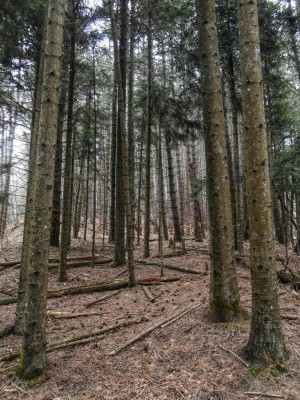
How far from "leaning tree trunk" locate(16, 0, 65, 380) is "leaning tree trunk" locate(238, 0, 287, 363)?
2.29 meters

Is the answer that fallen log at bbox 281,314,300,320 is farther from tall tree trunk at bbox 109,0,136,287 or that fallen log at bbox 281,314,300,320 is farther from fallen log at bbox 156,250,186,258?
fallen log at bbox 156,250,186,258

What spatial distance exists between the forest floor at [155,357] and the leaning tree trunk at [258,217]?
0.92 feet

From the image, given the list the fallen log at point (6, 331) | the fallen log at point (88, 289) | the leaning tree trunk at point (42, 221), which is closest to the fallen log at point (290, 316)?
the leaning tree trunk at point (42, 221)

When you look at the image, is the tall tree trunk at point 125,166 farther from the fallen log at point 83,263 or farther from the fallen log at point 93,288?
the fallen log at point 83,263

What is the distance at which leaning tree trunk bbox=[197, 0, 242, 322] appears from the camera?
444 centimetres

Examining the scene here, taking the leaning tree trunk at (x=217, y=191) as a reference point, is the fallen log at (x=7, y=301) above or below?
below

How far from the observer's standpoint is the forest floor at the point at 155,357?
3.14m

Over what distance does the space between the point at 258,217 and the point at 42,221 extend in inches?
98.7

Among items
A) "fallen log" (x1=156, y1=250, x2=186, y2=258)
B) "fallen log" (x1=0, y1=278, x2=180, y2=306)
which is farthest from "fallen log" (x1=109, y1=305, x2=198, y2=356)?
"fallen log" (x1=156, y1=250, x2=186, y2=258)

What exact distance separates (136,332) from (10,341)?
1.94 meters

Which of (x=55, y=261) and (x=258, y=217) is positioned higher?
(x=258, y=217)

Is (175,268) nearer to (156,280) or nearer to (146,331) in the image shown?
(156,280)

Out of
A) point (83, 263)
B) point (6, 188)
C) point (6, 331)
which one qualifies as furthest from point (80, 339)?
point (6, 188)

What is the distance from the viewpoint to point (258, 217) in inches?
133
